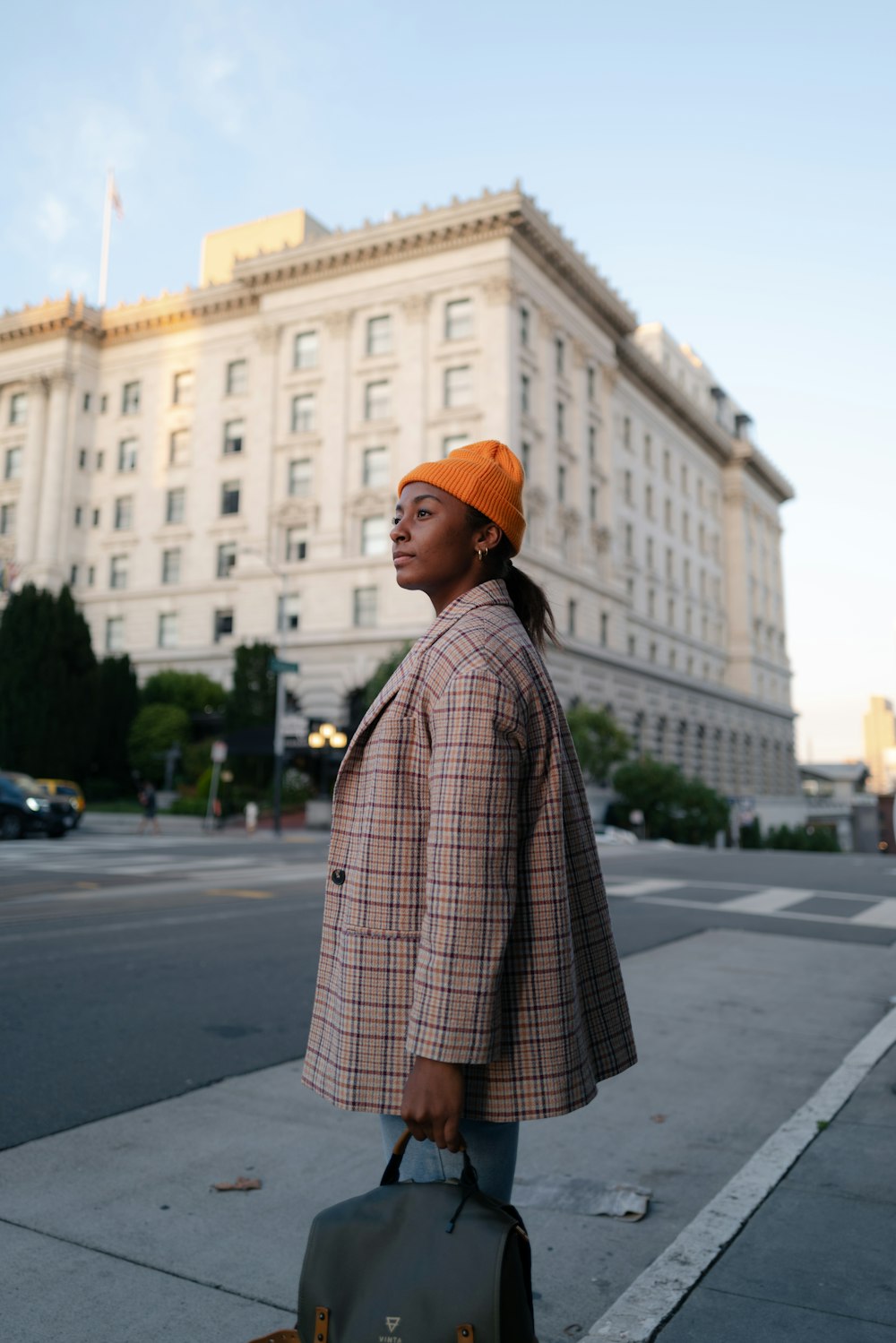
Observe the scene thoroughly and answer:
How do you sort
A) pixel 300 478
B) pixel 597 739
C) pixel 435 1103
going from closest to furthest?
1. pixel 435 1103
2. pixel 597 739
3. pixel 300 478

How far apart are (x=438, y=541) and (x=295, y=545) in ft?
146

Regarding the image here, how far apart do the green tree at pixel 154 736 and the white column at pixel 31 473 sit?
43.4ft

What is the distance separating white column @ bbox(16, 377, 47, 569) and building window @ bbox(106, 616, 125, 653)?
504cm

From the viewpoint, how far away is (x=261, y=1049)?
19.0 ft

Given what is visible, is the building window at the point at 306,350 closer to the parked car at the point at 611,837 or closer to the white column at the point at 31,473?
the white column at the point at 31,473

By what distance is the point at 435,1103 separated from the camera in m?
1.91

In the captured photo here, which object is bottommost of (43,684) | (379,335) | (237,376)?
(43,684)

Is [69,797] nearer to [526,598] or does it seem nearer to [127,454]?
[526,598]

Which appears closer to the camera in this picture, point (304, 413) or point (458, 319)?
point (458, 319)

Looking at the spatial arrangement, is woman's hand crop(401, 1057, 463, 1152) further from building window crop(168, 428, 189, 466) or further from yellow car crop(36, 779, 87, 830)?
building window crop(168, 428, 189, 466)

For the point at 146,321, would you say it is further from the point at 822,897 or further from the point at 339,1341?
the point at 339,1341

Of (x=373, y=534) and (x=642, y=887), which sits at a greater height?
(x=373, y=534)

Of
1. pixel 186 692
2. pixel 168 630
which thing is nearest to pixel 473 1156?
pixel 186 692

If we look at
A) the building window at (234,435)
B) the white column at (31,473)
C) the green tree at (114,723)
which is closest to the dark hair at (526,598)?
the green tree at (114,723)
